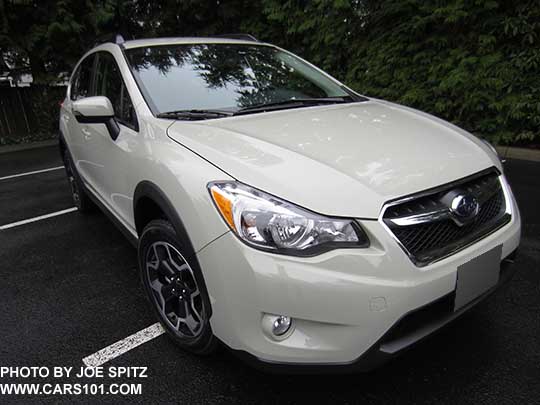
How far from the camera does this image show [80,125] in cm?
334

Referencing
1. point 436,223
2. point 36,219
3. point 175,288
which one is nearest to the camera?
point 436,223

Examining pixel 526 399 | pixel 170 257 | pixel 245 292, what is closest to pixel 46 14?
pixel 170 257

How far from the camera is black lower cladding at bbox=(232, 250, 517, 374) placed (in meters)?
→ 1.55

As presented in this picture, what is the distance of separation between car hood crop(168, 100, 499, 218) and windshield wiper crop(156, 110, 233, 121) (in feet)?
0.31

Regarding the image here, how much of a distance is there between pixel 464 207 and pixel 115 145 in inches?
78.8

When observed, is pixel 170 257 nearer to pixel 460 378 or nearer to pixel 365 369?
pixel 365 369

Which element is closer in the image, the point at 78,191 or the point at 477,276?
the point at 477,276

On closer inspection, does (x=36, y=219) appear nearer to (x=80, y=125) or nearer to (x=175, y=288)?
(x=80, y=125)

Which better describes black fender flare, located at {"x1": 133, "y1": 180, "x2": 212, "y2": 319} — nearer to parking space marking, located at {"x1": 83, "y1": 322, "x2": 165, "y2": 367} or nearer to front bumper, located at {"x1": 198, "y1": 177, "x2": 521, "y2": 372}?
front bumper, located at {"x1": 198, "y1": 177, "x2": 521, "y2": 372}

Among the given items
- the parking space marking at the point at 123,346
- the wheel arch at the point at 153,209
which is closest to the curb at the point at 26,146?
the wheel arch at the point at 153,209

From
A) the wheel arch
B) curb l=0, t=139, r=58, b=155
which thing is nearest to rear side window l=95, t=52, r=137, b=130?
the wheel arch

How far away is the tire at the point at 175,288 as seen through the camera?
1872 millimetres

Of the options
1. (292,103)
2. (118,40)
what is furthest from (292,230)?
(118,40)

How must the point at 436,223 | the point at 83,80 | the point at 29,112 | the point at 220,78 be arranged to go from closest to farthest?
the point at 436,223 < the point at 220,78 < the point at 83,80 < the point at 29,112
